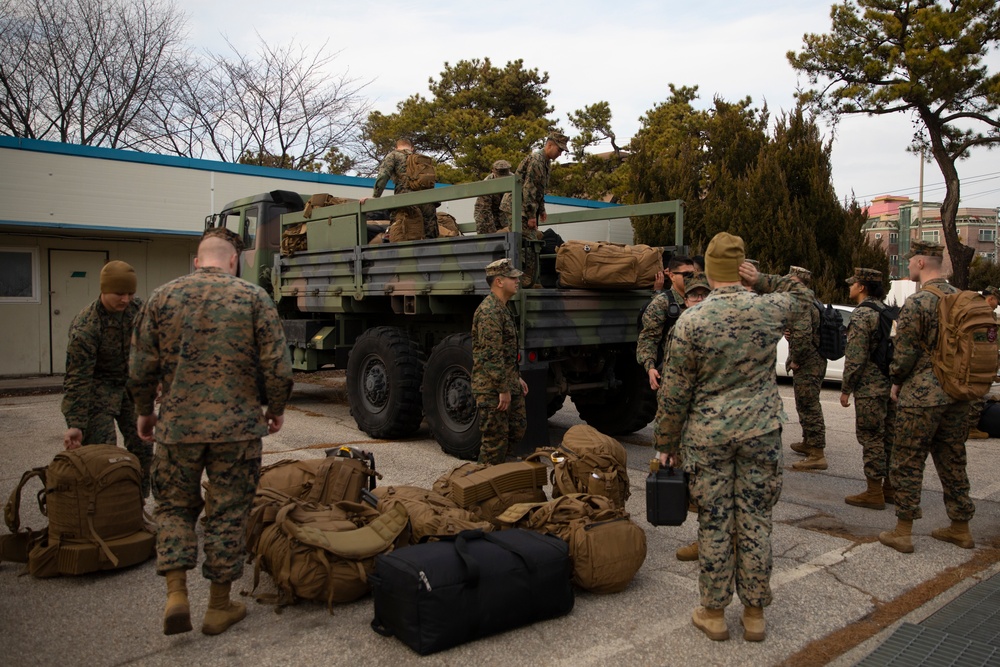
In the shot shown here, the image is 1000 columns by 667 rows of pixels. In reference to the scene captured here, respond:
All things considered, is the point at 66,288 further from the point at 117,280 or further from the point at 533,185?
the point at 117,280

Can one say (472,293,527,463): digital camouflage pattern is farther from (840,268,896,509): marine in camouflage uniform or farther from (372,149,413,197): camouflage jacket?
(372,149,413,197): camouflage jacket

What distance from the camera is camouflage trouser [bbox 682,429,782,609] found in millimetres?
3408

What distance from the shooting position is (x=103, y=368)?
4758mm

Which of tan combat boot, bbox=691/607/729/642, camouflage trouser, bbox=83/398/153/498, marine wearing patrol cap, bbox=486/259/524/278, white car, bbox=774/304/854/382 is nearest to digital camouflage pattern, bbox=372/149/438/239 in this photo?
marine wearing patrol cap, bbox=486/259/524/278

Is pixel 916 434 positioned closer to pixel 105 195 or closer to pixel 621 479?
pixel 621 479

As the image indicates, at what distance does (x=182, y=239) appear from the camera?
14.6 m

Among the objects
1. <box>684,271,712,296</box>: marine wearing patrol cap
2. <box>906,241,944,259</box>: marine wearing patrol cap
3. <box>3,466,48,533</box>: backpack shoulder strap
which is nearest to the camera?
<box>3,466,48,533</box>: backpack shoulder strap

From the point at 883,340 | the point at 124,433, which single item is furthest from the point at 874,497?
the point at 124,433

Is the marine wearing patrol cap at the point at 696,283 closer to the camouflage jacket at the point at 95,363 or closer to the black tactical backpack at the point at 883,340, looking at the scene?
the black tactical backpack at the point at 883,340

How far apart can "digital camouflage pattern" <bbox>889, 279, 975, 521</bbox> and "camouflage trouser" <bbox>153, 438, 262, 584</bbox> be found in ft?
11.8

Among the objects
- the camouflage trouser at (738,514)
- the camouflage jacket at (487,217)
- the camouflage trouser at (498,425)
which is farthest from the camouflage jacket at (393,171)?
the camouflage trouser at (738,514)

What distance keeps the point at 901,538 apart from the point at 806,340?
2.47 meters

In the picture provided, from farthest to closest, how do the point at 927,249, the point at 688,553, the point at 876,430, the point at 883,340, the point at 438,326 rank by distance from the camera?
the point at 438,326, the point at 876,430, the point at 883,340, the point at 927,249, the point at 688,553

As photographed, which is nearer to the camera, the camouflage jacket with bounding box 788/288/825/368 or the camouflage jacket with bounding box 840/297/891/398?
the camouflage jacket with bounding box 840/297/891/398
